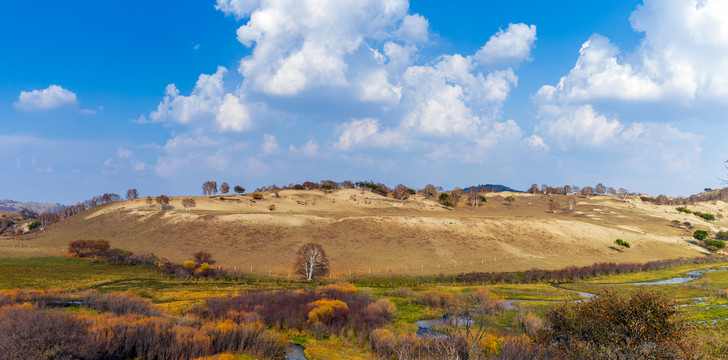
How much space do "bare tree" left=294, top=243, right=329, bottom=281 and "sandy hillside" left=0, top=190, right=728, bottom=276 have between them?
256 cm

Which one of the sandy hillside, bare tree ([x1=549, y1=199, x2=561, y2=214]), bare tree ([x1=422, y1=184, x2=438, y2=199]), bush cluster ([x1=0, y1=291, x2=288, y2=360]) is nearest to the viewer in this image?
bush cluster ([x1=0, y1=291, x2=288, y2=360])

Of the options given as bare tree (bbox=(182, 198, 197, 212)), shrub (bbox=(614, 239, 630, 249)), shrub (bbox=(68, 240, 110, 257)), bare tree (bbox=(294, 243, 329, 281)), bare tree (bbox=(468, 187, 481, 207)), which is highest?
bare tree (bbox=(182, 198, 197, 212))

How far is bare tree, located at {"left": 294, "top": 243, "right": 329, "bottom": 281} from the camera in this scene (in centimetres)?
5128

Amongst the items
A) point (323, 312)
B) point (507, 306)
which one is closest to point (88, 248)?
point (323, 312)

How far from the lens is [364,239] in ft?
225

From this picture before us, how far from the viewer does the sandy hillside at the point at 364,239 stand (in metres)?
58.8

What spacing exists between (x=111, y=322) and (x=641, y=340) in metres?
23.4

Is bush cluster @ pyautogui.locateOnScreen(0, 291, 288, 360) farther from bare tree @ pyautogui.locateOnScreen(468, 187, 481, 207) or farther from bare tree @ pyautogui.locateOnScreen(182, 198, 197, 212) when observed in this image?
bare tree @ pyautogui.locateOnScreen(468, 187, 481, 207)

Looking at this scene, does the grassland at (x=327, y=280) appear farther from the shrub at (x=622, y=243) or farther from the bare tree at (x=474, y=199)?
the bare tree at (x=474, y=199)

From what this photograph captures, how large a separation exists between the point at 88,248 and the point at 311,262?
40.1 metres

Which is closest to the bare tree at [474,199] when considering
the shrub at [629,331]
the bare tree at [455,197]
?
the bare tree at [455,197]

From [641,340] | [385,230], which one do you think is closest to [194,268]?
[385,230]

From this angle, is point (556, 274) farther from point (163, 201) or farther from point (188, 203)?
point (163, 201)

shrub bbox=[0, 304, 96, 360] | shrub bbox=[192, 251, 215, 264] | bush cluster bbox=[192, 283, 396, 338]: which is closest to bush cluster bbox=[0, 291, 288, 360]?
shrub bbox=[0, 304, 96, 360]
